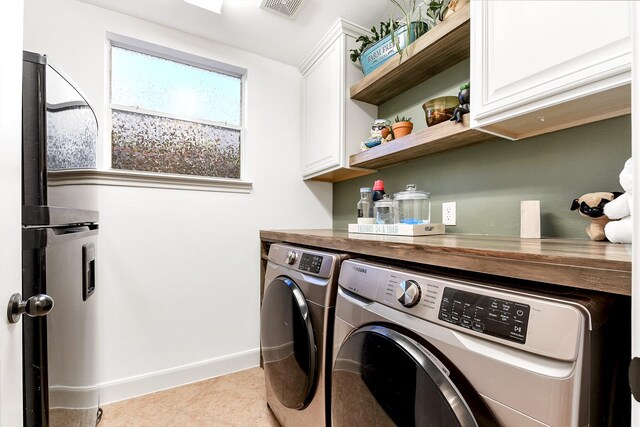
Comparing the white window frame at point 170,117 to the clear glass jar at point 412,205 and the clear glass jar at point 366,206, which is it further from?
the clear glass jar at point 412,205

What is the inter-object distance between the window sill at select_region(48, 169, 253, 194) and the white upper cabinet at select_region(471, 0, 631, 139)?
153 cm

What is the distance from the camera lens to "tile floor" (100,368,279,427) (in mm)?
1495

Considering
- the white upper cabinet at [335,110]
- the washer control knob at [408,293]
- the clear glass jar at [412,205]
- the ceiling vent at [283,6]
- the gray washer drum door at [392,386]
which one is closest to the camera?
the gray washer drum door at [392,386]

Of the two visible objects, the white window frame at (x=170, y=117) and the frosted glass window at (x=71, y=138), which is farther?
the white window frame at (x=170, y=117)

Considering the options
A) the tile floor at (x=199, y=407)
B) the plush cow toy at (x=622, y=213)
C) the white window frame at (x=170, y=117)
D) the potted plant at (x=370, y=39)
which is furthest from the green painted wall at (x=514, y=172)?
the tile floor at (x=199, y=407)

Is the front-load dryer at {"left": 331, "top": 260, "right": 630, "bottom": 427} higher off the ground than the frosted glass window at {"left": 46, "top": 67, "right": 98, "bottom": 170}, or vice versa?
the frosted glass window at {"left": 46, "top": 67, "right": 98, "bottom": 170}

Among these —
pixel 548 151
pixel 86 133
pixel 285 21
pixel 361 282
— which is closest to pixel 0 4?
pixel 86 133

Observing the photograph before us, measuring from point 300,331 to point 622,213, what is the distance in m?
1.11

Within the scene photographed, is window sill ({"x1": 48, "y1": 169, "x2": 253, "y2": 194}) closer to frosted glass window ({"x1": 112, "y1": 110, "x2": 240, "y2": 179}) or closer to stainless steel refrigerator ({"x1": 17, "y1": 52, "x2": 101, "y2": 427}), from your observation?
frosted glass window ({"x1": 112, "y1": 110, "x2": 240, "y2": 179})

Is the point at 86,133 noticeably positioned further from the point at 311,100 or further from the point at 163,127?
the point at 311,100

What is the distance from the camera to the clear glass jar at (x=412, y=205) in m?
1.39

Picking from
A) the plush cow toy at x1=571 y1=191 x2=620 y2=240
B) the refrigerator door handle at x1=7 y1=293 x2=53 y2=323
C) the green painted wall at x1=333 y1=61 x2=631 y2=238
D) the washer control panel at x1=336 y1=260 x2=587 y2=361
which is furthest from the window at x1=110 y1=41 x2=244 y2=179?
the plush cow toy at x1=571 y1=191 x2=620 y2=240

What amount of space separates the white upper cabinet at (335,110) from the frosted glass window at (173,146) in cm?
61

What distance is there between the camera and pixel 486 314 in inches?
21.7
